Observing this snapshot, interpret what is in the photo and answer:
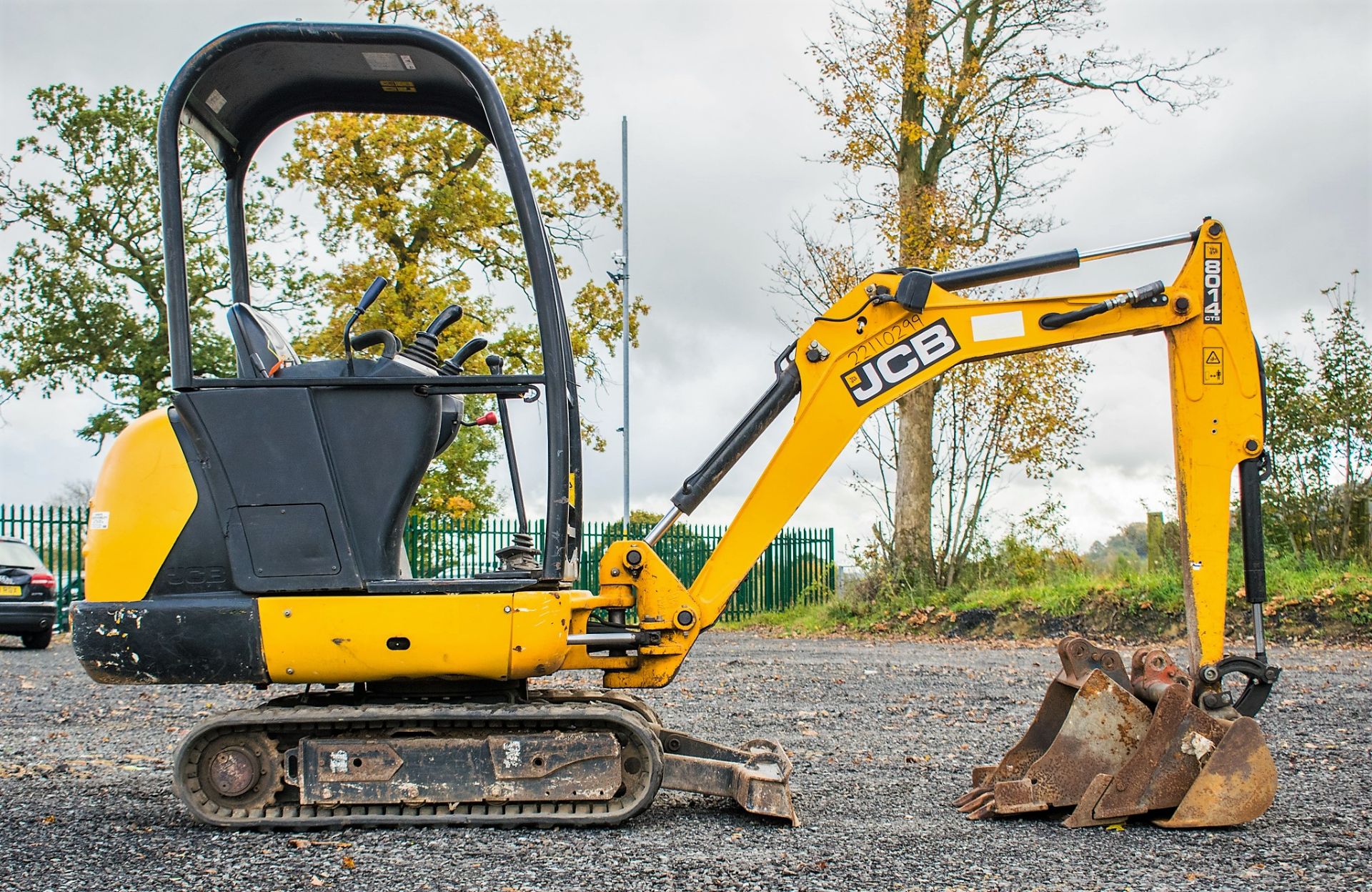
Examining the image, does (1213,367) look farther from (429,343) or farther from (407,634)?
(407,634)

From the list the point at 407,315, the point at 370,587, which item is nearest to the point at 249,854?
the point at 370,587

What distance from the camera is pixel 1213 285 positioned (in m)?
5.17

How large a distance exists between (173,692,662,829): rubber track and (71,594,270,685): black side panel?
0.74 feet

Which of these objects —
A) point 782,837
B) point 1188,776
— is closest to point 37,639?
point 782,837

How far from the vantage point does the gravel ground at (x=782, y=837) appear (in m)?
3.96

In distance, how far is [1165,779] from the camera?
→ 471cm

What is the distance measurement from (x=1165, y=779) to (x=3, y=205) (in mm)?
26826

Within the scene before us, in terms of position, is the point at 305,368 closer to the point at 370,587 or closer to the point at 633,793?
the point at 370,587

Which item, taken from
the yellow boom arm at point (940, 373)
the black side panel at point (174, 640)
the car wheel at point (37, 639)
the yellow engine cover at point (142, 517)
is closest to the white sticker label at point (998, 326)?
the yellow boom arm at point (940, 373)

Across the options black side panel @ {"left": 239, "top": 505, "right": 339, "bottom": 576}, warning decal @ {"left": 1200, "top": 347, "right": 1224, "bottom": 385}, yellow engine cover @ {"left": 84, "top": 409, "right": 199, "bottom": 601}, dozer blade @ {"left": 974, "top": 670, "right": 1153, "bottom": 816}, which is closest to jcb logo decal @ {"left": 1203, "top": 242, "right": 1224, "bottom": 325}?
warning decal @ {"left": 1200, "top": 347, "right": 1224, "bottom": 385}

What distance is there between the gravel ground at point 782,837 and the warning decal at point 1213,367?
73.0 inches

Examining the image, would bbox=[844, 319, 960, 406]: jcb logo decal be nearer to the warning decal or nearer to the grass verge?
the warning decal

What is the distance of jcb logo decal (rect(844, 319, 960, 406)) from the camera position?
5.27 meters

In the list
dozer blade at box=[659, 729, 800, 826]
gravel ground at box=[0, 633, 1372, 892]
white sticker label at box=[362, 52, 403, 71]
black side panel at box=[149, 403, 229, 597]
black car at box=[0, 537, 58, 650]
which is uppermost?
white sticker label at box=[362, 52, 403, 71]
